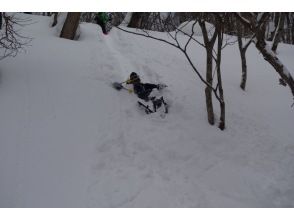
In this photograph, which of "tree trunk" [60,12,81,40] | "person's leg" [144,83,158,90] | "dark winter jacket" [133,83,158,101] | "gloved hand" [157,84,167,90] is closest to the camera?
"dark winter jacket" [133,83,158,101]

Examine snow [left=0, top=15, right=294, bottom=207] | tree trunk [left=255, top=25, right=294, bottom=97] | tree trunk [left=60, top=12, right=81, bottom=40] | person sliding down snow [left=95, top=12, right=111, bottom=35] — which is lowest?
snow [left=0, top=15, right=294, bottom=207]

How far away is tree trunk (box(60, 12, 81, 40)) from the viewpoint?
8062mm

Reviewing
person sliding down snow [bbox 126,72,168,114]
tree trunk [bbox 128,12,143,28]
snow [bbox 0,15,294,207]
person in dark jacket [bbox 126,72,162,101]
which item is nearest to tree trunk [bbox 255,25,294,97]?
snow [bbox 0,15,294,207]

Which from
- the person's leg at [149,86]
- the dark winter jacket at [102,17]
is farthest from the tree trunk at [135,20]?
the person's leg at [149,86]

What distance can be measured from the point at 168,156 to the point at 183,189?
2.19 feet

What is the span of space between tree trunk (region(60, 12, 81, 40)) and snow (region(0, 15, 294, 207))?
52cm

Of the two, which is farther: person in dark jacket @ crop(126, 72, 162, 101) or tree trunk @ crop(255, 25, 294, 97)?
person in dark jacket @ crop(126, 72, 162, 101)

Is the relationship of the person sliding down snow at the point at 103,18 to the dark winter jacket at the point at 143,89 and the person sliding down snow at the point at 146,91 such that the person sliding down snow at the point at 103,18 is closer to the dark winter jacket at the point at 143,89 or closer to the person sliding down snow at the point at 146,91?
the person sliding down snow at the point at 146,91

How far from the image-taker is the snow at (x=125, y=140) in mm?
4227

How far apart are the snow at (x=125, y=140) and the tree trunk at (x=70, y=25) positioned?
1.71 ft

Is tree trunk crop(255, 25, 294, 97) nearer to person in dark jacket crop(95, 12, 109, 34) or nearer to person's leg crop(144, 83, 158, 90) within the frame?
person's leg crop(144, 83, 158, 90)

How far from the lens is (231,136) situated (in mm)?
5648

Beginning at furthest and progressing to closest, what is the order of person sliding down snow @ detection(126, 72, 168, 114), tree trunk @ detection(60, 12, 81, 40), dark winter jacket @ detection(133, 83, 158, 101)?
tree trunk @ detection(60, 12, 81, 40) → dark winter jacket @ detection(133, 83, 158, 101) → person sliding down snow @ detection(126, 72, 168, 114)
